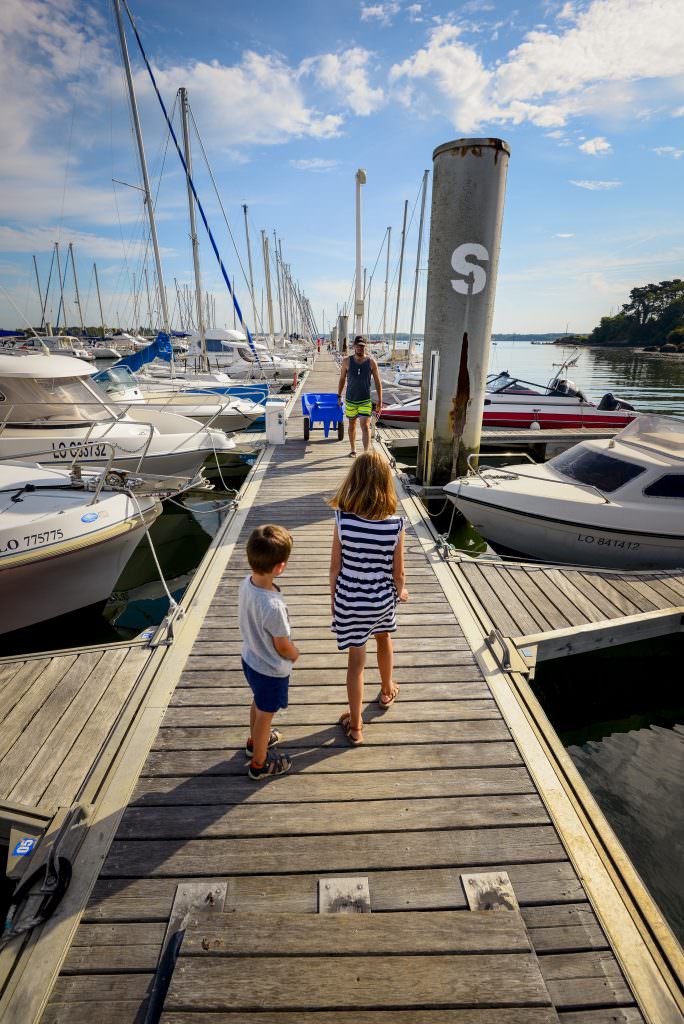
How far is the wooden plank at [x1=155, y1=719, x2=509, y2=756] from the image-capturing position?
3221 millimetres

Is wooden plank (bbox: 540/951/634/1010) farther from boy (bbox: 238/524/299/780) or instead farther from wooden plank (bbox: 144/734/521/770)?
boy (bbox: 238/524/299/780)

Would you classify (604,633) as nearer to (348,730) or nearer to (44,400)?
(348,730)

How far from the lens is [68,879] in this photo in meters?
2.39

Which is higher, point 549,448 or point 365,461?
point 365,461

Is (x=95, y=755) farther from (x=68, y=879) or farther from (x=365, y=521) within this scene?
(x=365, y=521)

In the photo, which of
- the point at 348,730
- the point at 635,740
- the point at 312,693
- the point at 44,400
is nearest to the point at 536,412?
the point at 635,740

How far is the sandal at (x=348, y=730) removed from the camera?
321cm

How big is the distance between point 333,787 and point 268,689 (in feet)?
2.52

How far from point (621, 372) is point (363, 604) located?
63.4 metres

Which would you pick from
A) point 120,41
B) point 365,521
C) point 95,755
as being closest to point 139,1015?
point 95,755

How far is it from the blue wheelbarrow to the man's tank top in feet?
7.88

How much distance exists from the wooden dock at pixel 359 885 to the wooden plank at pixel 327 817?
0.01 meters

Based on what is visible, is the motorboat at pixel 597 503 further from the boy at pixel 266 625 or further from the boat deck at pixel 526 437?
the boat deck at pixel 526 437

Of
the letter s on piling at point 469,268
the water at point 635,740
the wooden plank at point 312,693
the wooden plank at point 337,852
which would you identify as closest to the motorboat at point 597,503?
the water at point 635,740
